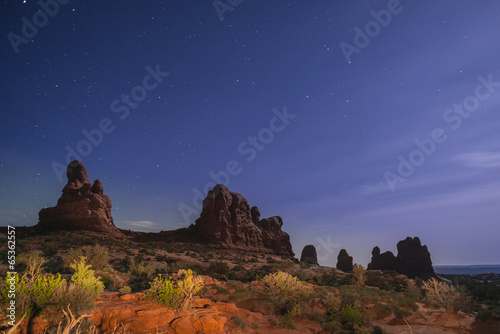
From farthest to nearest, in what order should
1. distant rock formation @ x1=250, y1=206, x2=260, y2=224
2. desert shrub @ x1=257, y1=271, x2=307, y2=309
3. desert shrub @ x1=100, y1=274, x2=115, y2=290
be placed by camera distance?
distant rock formation @ x1=250, y1=206, x2=260, y2=224
desert shrub @ x1=100, y1=274, x2=115, y2=290
desert shrub @ x1=257, y1=271, x2=307, y2=309

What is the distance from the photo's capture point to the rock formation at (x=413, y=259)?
57938 millimetres

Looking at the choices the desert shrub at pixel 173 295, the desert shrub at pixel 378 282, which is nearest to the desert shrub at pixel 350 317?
the desert shrub at pixel 173 295

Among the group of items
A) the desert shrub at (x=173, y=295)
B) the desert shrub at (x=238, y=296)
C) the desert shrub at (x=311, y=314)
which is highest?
the desert shrub at (x=173, y=295)

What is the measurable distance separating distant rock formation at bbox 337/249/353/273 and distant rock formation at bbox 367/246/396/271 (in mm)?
8133

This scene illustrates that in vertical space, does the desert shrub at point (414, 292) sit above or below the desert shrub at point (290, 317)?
below

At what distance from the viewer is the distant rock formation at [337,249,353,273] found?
58272mm

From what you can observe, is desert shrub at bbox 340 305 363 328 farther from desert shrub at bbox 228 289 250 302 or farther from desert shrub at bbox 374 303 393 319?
desert shrub at bbox 228 289 250 302

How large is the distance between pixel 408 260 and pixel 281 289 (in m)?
61.5

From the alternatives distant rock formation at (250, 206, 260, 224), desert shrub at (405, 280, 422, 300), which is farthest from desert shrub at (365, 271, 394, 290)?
distant rock formation at (250, 206, 260, 224)

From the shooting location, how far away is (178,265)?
24375 mm

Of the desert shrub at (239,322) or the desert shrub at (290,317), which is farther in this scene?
the desert shrub at (290,317)

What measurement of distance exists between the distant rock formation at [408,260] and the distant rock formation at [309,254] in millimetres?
13869

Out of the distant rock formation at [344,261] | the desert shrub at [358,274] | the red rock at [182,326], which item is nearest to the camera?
the red rock at [182,326]

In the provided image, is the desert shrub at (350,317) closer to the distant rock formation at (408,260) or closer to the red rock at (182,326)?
the red rock at (182,326)
